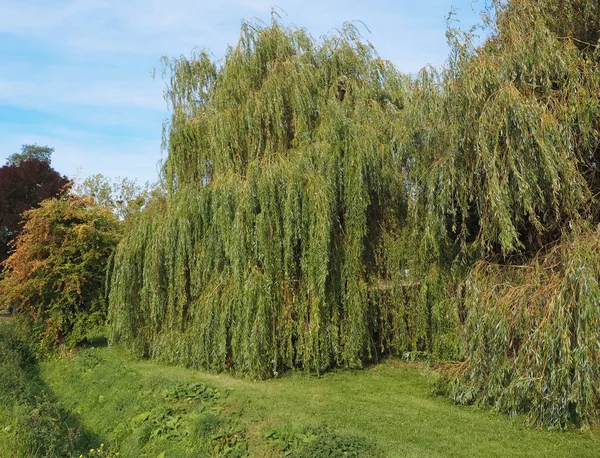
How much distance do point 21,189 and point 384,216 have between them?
23563mm

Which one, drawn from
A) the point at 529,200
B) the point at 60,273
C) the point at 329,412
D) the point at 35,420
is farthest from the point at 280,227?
the point at 60,273

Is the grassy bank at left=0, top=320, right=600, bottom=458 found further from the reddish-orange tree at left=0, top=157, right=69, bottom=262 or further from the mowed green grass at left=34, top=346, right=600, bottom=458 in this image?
the reddish-orange tree at left=0, top=157, right=69, bottom=262

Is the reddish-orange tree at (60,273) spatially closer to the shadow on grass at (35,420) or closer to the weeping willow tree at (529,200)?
the shadow on grass at (35,420)

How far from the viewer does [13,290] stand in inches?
520

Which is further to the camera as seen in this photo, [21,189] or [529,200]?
[21,189]

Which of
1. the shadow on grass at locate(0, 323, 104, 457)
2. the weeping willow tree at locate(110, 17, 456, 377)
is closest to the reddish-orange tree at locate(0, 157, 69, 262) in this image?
the shadow on grass at locate(0, 323, 104, 457)

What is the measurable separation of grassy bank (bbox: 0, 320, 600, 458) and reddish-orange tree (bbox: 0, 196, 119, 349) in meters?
3.39

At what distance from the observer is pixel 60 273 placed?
13.6 metres

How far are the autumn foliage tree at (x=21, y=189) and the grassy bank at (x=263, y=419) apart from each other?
18998 millimetres

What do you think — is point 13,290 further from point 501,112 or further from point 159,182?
point 501,112

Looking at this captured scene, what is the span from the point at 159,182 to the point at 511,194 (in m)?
7.76

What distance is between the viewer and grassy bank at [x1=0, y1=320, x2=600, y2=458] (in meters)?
5.96

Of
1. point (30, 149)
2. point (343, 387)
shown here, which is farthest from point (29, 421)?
point (30, 149)

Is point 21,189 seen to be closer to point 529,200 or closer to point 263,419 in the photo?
point 263,419
